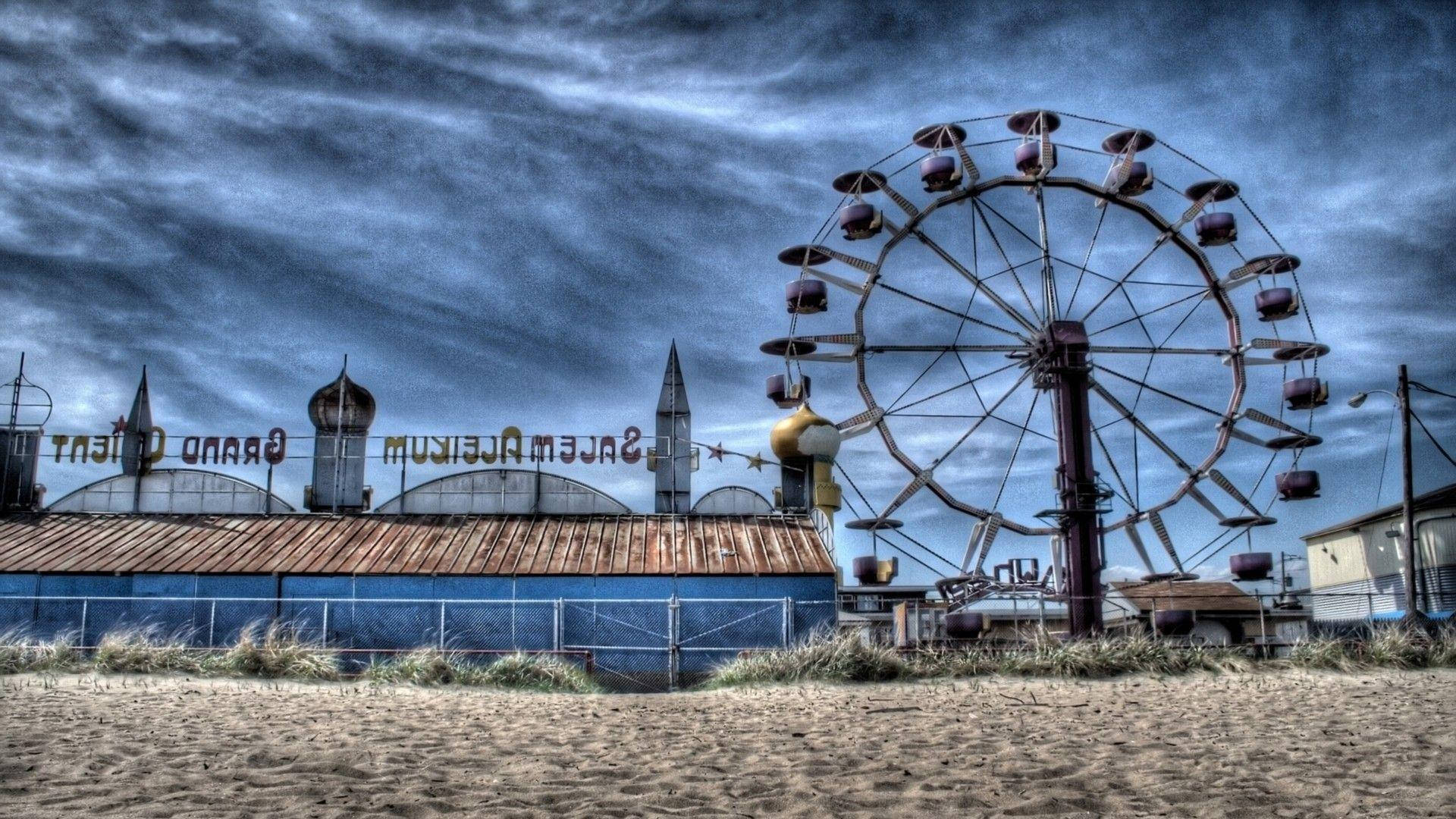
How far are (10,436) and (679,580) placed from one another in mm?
21062

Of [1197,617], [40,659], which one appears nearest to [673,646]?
[40,659]

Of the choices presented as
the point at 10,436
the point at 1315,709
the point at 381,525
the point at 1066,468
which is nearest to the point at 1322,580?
the point at 1066,468

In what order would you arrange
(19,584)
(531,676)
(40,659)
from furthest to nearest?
1. (19,584)
2. (531,676)
3. (40,659)

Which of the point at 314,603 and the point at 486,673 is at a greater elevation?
the point at 314,603

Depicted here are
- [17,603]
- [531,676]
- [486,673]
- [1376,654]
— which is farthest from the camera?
[17,603]

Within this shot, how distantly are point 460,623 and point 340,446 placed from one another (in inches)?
373

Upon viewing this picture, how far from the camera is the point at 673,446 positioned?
35656 millimetres

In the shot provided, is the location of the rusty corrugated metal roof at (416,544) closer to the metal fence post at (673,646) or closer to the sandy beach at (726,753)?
the metal fence post at (673,646)

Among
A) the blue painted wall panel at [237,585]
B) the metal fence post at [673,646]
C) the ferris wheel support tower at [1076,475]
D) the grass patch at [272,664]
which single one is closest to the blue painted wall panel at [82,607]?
the blue painted wall panel at [237,585]

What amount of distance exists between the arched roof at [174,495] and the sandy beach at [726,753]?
18.9 m

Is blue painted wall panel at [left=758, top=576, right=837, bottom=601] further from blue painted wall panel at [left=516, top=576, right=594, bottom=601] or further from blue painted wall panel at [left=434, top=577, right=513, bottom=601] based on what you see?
blue painted wall panel at [left=434, top=577, right=513, bottom=601]

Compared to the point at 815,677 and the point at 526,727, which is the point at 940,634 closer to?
the point at 815,677

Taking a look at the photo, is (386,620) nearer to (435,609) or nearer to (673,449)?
(435,609)

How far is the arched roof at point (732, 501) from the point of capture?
116ft
